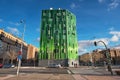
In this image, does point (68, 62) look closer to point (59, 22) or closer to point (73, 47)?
point (73, 47)

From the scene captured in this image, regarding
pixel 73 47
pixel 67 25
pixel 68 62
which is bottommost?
pixel 68 62

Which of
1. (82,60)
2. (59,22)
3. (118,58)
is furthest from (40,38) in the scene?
(118,58)

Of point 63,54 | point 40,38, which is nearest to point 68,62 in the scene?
point 63,54

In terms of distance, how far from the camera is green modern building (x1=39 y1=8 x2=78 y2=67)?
90062 mm

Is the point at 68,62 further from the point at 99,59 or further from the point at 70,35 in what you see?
the point at 99,59

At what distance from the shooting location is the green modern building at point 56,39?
90.1m

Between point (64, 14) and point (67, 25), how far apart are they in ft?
22.4

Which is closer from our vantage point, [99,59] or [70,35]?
[70,35]

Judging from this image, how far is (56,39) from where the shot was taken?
91.7 meters

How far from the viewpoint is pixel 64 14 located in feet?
310

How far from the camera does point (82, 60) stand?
14012 centimetres

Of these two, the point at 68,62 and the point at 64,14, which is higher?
the point at 64,14

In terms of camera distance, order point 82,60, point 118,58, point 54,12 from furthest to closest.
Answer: point 82,60 < point 118,58 < point 54,12

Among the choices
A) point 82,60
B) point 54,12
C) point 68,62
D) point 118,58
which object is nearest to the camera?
point 68,62
